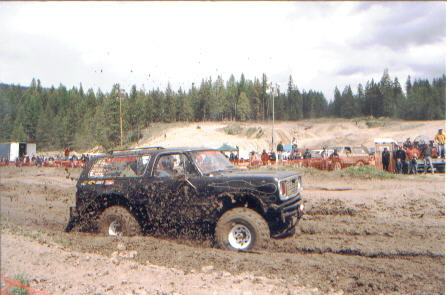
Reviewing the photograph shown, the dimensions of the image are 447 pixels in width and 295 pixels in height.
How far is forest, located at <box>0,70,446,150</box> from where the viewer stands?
10.3m

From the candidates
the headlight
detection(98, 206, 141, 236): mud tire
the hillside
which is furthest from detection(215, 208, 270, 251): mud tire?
the hillside

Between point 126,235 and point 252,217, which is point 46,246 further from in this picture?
point 252,217

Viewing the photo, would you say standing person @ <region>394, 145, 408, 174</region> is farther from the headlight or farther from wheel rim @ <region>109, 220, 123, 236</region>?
wheel rim @ <region>109, 220, 123, 236</region>

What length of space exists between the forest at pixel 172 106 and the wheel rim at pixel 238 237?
4.64m

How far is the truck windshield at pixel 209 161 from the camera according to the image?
6.30 metres

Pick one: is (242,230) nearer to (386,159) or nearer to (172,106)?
(386,159)

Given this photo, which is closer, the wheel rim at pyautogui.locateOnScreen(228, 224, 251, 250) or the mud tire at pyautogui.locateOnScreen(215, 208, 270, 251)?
the mud tire at pyautogui.locateOnScreen(215, 208, 270, 251)

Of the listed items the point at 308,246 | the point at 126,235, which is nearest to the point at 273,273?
the point at 308,246

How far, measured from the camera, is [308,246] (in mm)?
6129

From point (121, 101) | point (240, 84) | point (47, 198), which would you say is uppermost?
point (240, 84)

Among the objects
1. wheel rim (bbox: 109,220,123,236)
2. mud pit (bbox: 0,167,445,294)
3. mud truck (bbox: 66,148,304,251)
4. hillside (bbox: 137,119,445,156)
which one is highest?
hillside (bbox: 137,119,445,156)

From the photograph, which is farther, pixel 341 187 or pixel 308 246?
pixel 341 187

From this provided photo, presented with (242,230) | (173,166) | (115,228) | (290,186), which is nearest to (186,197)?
(173,166)

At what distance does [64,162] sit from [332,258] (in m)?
21.2
